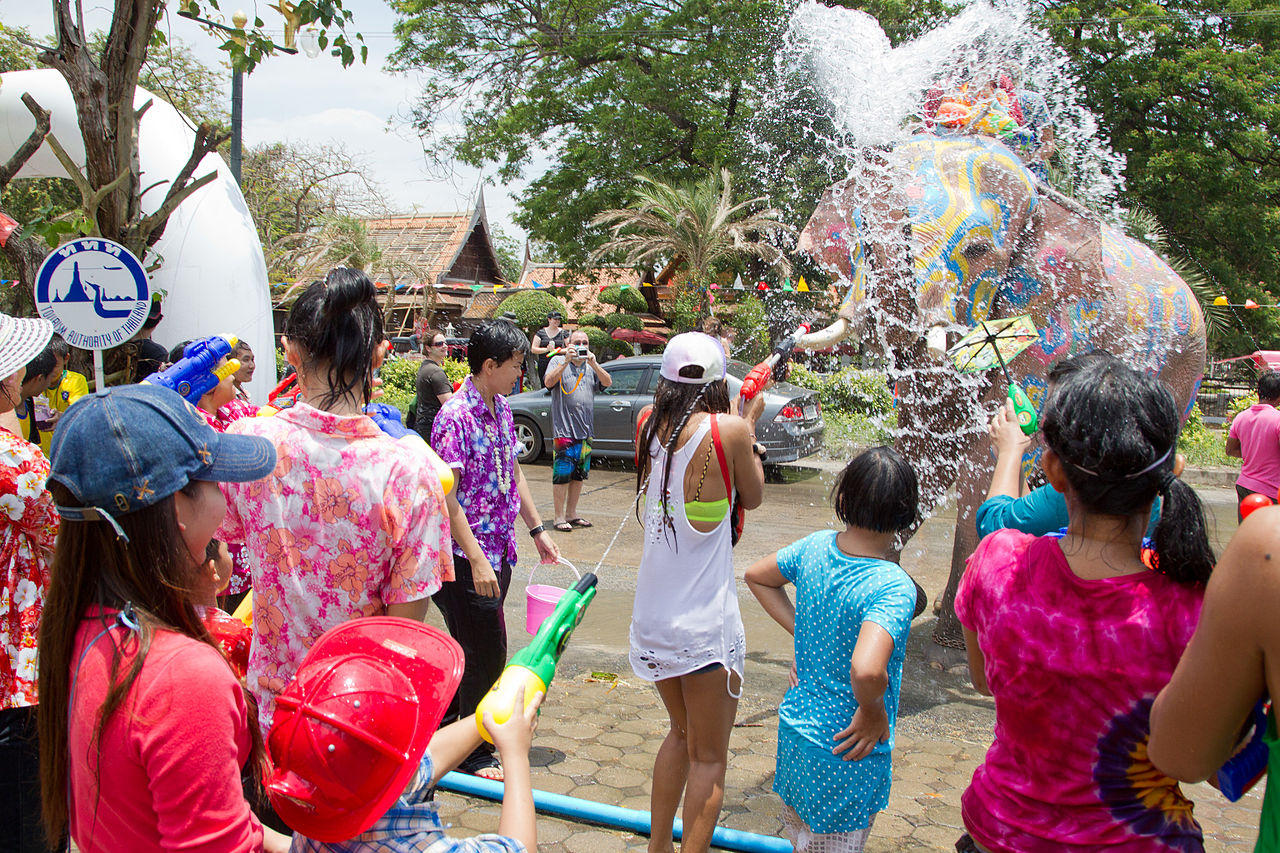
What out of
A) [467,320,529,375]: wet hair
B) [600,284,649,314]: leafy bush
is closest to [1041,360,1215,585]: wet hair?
[467,320,529,375]: wet hair

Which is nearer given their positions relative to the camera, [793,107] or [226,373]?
[226,373]

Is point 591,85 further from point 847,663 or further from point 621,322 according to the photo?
point 847,663

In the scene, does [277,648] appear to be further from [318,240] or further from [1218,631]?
[318,240]

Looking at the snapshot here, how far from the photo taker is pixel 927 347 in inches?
184

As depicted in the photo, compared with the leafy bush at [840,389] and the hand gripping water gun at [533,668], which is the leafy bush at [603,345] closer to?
the leafy bush at [840,389]

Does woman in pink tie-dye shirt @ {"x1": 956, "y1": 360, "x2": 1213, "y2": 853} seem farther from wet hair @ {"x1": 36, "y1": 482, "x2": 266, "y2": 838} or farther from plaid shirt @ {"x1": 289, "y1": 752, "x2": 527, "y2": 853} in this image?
wet hair @ {"x1": 36, "y1": 482, "x2": 266, "y2": 838}

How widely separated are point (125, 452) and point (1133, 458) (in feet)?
5.38

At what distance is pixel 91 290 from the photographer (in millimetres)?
4977

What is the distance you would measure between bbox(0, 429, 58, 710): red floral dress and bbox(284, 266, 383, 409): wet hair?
67 centimetres

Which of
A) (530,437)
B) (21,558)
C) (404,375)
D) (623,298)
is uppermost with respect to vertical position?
(623,298)

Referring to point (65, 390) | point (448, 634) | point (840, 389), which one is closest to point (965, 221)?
point (448, 634)

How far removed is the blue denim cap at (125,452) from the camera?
1.42 meters

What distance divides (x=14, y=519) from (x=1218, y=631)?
249 centimetres

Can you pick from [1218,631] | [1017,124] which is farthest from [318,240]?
[1218,631]
